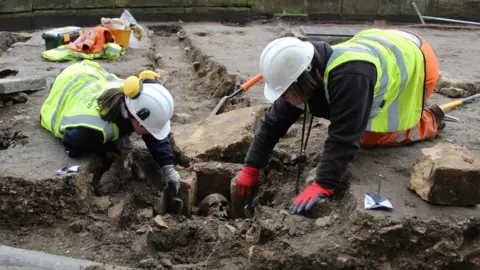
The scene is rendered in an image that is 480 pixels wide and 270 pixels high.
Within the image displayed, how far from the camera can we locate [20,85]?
181 inches

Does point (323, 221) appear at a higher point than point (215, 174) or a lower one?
higher

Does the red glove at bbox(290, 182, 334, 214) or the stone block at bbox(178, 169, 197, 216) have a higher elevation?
the red glove at bbox(290, 182, 334, 214)

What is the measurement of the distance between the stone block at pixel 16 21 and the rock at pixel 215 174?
6252 mm

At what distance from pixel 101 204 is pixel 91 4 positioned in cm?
666

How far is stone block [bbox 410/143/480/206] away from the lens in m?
2.83

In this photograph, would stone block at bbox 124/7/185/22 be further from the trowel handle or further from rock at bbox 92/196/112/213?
rock at bbox 92/196/112/213

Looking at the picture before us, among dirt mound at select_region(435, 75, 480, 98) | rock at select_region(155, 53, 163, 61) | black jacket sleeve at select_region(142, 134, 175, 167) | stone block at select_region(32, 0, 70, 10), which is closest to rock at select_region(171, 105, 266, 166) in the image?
black jacket sleeve at select_region(142, 134, 175, 167)

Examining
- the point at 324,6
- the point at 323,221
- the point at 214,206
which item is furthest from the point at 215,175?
the point at 324,6

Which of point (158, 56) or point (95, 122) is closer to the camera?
point (95, 122)

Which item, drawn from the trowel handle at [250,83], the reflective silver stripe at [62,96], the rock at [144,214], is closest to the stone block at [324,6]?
the trowel handle at [250,83]

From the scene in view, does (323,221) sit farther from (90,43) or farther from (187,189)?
(90,43)

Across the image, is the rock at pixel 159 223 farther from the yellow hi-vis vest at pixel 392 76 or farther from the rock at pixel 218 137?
the yellow hi-vis vest at pixel 392 76

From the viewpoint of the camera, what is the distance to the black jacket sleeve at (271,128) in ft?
11.4

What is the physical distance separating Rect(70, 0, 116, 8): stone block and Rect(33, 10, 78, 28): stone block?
0.13m
